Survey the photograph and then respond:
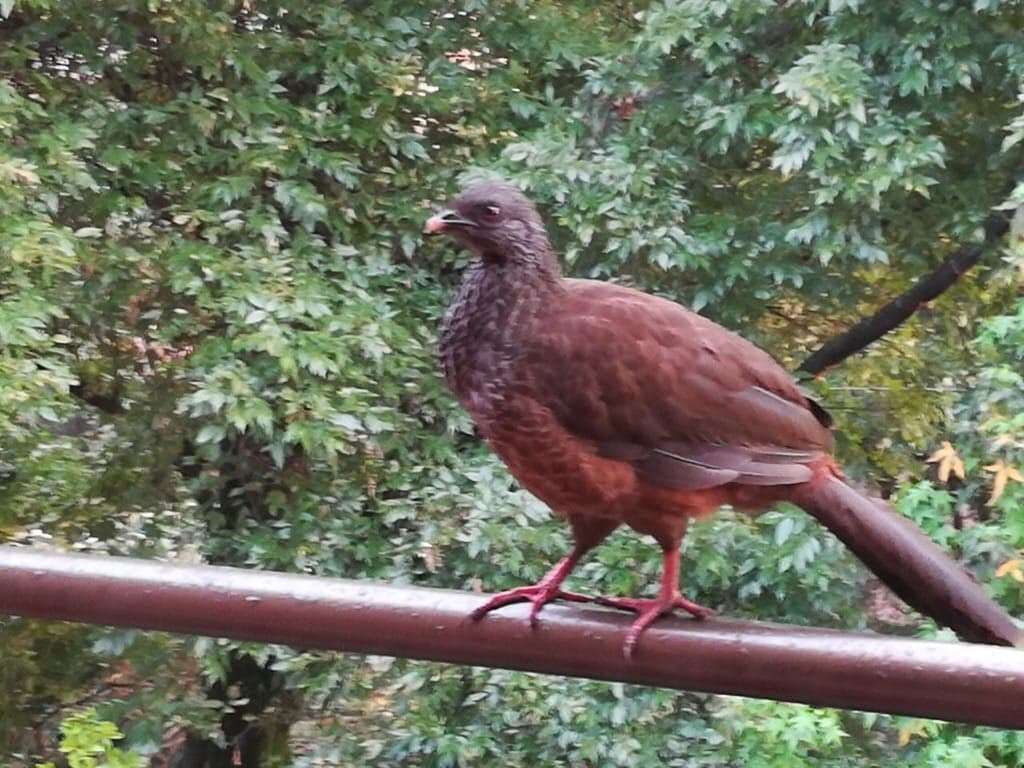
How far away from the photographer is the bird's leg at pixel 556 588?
3.84 feet

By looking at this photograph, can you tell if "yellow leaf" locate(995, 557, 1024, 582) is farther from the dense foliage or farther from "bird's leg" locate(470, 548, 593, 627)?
"bird's leg" locate(470, 548, 593, 627)

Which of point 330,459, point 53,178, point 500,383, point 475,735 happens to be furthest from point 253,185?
point 500,383

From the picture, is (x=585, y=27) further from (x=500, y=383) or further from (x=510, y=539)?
(x=500, y=383)

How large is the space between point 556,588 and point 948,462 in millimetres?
1514

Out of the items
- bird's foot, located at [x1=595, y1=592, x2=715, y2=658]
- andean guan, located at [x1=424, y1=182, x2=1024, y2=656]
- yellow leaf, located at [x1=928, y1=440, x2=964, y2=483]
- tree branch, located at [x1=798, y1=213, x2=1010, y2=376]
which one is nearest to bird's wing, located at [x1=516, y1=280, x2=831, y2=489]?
andean guan, located at [x1=424, y1=182, x2=1024, y2=656]

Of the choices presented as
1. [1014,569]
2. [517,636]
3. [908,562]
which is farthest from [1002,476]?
A: [517,636]

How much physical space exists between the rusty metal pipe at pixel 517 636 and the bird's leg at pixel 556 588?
0.01 meters

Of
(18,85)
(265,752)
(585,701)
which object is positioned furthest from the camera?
(265,752)

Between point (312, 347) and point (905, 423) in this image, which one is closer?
point (312, 347)

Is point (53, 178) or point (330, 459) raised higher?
point (53, 178)

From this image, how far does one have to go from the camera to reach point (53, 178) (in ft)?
8.38

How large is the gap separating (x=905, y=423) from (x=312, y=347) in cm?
141

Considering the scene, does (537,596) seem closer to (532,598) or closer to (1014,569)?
(532,598)

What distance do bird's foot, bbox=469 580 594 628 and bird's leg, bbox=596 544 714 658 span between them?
0.04 meters
